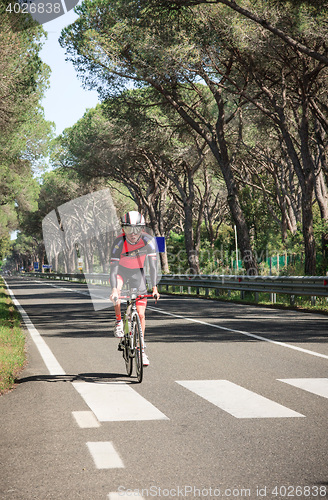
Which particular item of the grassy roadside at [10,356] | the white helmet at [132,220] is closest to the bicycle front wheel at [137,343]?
the white helmet at [132,220]

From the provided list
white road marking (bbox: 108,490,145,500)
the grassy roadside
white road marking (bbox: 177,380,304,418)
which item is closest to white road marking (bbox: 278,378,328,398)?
white road marking (bbox: 177,380,304,418)

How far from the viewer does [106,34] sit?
84.7ft

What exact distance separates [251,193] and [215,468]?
42.9 meters

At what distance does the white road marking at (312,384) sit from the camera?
727 centimetres

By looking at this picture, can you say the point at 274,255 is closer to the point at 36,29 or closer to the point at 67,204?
the point at 36,29

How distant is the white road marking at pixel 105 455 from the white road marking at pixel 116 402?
2.73ft

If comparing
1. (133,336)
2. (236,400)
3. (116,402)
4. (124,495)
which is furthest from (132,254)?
(124,495)

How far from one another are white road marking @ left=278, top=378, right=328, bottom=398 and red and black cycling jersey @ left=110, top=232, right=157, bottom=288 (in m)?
2.02

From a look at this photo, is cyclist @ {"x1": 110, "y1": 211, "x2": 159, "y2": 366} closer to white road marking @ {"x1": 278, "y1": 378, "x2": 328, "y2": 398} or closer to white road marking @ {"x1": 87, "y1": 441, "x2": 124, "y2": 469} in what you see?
white road marking @ {"x1": 278, "y1": 378, "x2": 328, "y2": 398}

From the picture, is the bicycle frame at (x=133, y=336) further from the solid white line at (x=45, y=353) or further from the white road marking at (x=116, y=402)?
the solid white line at (x=45, y=353)

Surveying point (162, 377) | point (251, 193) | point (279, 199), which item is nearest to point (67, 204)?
point (251, 193)

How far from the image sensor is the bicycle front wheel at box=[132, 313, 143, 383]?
26.0 ft

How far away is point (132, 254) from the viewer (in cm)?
829

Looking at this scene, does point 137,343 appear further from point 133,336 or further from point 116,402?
point 116,402
